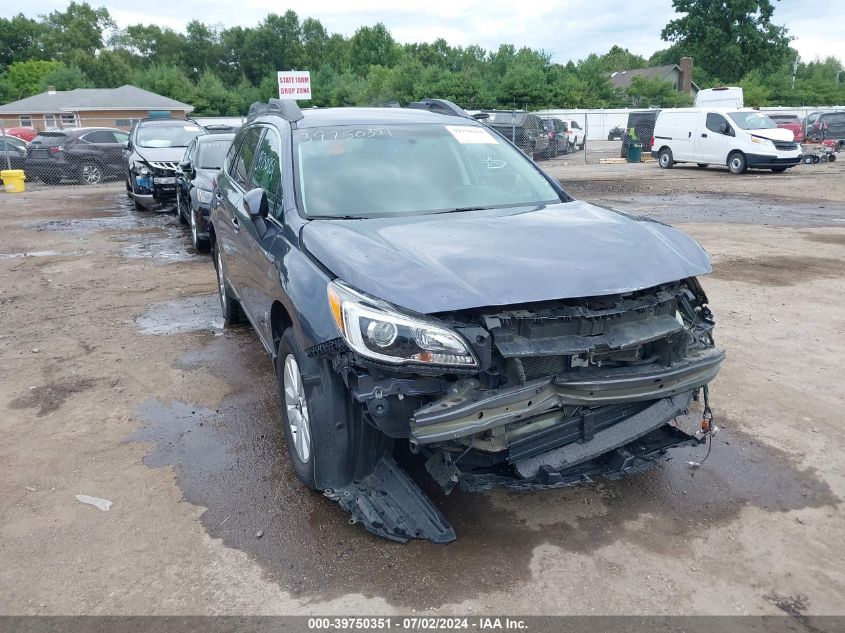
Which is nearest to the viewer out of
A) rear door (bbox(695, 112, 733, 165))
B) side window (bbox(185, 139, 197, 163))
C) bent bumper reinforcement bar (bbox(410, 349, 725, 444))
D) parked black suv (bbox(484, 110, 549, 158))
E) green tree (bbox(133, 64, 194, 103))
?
bent bumper reinforcement bar (bbox(410, 349, 725, 444))

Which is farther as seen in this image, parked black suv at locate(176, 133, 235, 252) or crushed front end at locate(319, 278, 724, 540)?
parked black suv at locate(176, 133, 235, 252)

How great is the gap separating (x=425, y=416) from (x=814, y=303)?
5.69 m

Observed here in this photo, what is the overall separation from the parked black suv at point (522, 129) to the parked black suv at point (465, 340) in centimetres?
2164

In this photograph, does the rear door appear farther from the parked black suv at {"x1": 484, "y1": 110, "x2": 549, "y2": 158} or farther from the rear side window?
the rear side window

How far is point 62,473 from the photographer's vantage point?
3.85m

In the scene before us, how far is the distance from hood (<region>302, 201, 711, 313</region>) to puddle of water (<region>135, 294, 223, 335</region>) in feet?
11.0

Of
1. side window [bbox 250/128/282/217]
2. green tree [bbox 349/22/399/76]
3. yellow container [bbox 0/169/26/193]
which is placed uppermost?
green tree [bbox 349/22/399/76]

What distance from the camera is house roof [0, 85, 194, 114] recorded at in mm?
50125

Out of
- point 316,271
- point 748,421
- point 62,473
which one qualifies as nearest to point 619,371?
point 316,271

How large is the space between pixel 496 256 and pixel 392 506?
1.21 meters

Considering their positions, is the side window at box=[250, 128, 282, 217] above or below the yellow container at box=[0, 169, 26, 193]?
above

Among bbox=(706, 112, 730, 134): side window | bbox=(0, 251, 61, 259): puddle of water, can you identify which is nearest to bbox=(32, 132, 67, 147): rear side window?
bbox=(0, 251, 61, 259): puddle of water

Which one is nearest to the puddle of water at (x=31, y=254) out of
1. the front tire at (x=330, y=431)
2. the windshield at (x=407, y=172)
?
the windshield at (x=407, y=172)

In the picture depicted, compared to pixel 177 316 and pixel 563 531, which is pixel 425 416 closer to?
pixel 563 531
